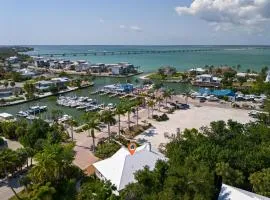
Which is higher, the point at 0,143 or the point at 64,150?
the point at 64,150

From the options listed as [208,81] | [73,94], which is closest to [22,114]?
[73,94]

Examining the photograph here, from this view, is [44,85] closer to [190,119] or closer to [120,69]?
[120,69]

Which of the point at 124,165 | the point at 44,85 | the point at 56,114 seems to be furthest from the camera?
the point at 44,85

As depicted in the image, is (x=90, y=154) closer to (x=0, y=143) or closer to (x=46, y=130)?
(x=46, y=130)

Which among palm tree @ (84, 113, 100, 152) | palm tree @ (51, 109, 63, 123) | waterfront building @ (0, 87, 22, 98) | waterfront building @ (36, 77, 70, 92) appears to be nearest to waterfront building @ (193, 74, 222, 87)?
waterfront building @ (36, 77, 70, 92)

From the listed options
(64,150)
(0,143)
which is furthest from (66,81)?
(64,150)
